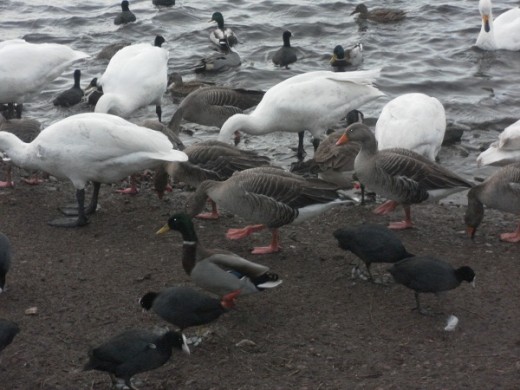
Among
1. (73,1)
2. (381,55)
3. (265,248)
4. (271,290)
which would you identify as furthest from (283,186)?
(73,1)

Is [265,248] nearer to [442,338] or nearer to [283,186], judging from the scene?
[283,186]

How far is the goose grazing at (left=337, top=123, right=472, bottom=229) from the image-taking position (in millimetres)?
9672

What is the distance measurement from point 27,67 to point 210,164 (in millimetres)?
4633

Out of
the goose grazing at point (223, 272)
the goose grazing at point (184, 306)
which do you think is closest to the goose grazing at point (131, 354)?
the goose grazing at point (184, 306)

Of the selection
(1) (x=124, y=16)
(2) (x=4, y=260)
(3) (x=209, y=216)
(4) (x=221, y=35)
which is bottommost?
(1) (x=124, y=16)

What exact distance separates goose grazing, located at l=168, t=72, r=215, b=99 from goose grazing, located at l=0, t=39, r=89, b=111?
2.14 m

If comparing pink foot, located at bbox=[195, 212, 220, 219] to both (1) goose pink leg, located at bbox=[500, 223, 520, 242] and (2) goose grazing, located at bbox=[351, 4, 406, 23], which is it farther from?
(2) goose grazing, located at bbox=[351, 4, 406, 23]

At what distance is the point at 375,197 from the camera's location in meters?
11.1

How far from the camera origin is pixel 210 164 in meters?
10.2

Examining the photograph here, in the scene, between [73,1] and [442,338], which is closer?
[442,338]

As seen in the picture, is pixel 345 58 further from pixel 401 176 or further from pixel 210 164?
pixel 401 176

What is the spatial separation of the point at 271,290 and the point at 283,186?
1.28 metres

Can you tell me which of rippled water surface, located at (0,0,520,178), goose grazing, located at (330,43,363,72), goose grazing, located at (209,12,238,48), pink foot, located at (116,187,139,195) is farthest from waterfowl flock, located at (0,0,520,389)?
goose grazing, located at (209,12,238,48)

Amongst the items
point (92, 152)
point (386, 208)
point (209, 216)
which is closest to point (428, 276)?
point (386, 208)
